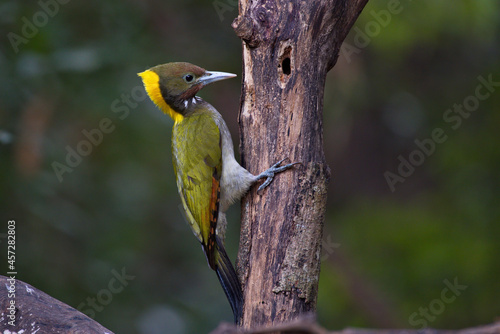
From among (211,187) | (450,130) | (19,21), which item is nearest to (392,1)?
A: (450,130)

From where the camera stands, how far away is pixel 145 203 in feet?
21.1

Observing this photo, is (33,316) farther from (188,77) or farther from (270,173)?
(188,77)

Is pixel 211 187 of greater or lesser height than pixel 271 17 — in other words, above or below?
below

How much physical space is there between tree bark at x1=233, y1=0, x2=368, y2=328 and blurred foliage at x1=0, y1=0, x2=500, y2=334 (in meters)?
2.18

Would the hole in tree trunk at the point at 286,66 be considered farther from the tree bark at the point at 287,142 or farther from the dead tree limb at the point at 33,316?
the dead tree limb at the point at 33,316

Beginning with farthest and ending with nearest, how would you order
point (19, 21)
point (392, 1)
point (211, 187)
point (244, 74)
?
point (392, 1) → point (19, 21) → point (211, 187) → point (244, 74)

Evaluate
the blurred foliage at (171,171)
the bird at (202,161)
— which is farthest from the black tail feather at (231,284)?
the blurred foliage at (171,171)

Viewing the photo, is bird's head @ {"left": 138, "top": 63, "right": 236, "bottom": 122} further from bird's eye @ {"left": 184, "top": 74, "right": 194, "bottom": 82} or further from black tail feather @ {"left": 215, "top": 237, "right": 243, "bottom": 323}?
black tail feather @ {"left": 215, "top": 237, "right": 243, "bottom": 323}

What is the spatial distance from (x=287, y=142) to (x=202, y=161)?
88 cm

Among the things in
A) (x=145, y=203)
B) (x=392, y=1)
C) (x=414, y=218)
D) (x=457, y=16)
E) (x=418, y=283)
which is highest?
(x=392, y=1)

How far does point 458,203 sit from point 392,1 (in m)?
2.21

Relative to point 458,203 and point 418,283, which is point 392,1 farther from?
point 418,283

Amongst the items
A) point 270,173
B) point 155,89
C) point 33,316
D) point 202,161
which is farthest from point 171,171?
point 33,316

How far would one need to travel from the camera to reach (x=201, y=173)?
3887mm
